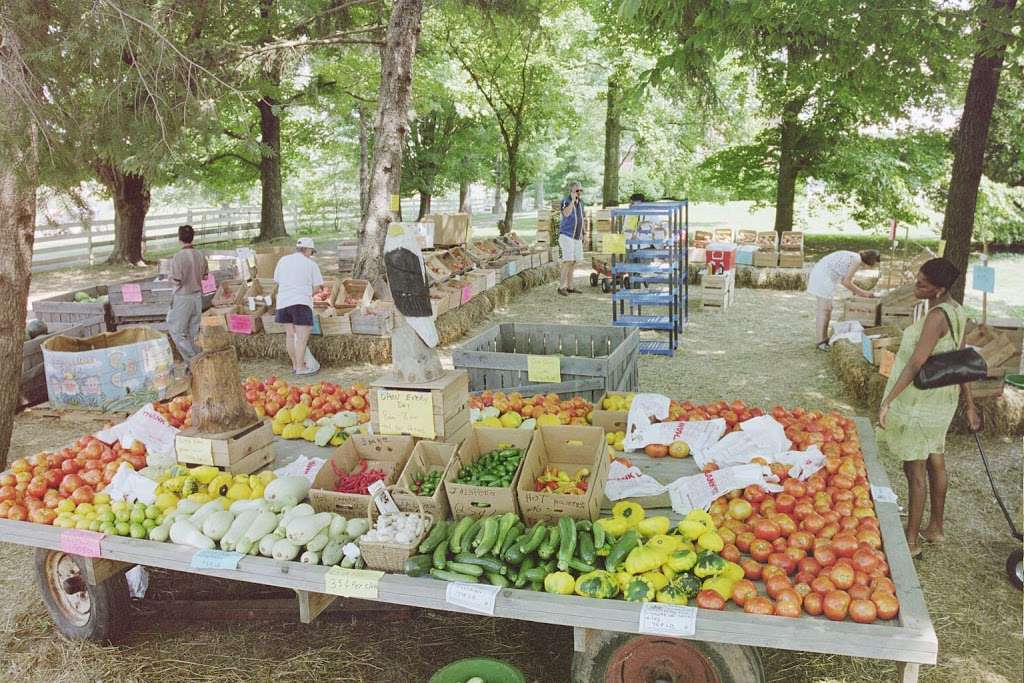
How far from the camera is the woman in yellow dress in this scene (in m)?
4.31

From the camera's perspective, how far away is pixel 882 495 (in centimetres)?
379

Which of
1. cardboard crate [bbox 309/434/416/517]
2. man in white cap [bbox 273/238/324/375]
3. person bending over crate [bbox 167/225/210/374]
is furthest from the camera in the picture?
man in white cap [bbox 273/238/324/375]

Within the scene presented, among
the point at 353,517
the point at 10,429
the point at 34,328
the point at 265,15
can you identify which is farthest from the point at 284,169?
the point at 353,517

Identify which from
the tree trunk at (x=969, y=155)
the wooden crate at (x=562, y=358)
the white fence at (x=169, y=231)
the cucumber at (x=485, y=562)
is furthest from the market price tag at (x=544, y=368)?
the white fence at (x=169, y=231)

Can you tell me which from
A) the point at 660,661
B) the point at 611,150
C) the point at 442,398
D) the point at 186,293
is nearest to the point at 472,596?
the point at 660,661

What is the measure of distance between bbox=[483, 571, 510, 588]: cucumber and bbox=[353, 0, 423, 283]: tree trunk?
8212 mm

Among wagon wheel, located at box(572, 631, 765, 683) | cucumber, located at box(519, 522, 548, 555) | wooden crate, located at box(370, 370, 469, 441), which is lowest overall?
wagon wheel, located at box(572, 631, 765, 683)

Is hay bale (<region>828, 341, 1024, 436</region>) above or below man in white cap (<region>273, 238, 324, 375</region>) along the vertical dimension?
below

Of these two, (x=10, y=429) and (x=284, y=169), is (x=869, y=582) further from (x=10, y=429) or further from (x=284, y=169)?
(x=284, y=169)

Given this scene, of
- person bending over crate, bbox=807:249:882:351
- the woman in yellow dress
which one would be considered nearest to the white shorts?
person bending over crate, bbox=807:249:882:351

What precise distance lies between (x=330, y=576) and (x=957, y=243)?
25.7ft

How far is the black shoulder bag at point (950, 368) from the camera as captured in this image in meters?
4.19

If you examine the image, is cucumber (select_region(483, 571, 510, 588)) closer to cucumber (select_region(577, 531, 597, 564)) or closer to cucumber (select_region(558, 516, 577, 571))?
cucumber (select_region(558, 516, 577, 571))

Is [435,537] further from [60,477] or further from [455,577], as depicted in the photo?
[60,477]
